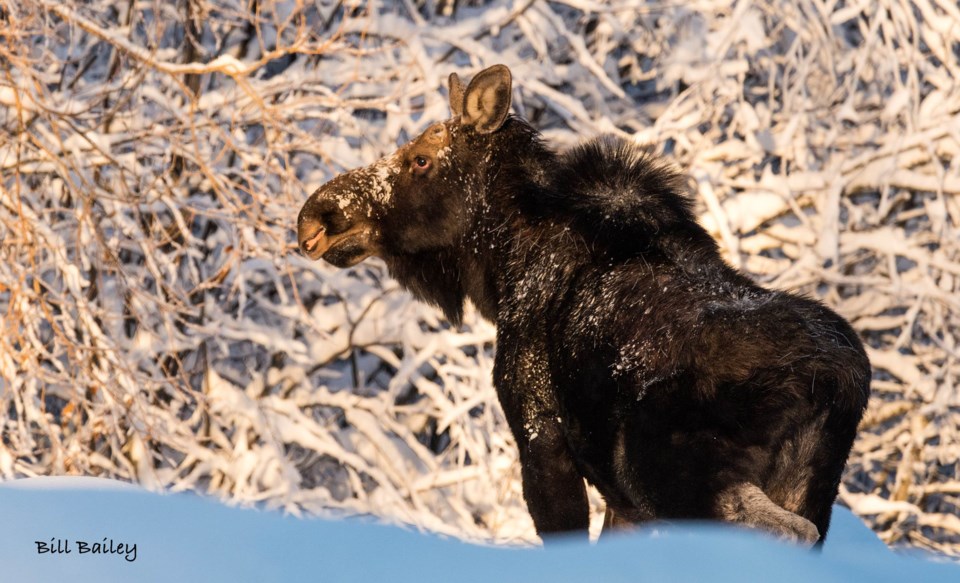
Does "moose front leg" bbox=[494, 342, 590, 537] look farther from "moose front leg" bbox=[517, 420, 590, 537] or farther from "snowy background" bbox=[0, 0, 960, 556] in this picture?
"snowy background" bbox=[0, 0, 960, 556]

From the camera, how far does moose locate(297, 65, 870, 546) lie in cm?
297

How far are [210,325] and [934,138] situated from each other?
17.6 feet

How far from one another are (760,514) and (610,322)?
807 millimetres

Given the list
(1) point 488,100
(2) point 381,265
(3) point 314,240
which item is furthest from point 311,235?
(2) point 381,265

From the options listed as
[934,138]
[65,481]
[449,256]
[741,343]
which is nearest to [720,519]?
[741,343]

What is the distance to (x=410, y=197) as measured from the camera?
14.1ft

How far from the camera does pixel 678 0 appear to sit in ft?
28.4

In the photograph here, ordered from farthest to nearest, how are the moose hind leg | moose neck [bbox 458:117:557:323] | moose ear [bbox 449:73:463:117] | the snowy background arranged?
the snowy background → moose ear [bbox 449:73:463:117] → moose neck [bbox 458:117:557:323] → the moose hind leg

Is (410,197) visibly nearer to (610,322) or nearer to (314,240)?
(314,240)

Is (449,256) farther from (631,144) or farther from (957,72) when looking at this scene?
(957,72)

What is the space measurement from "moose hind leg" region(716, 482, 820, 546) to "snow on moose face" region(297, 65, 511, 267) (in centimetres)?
171

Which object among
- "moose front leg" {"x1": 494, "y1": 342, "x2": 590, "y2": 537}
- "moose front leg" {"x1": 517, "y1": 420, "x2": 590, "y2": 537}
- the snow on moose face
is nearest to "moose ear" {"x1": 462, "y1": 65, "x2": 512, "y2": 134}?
the snow on moose face

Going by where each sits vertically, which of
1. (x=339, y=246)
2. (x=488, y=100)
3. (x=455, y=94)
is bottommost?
(x=339, y=246)
